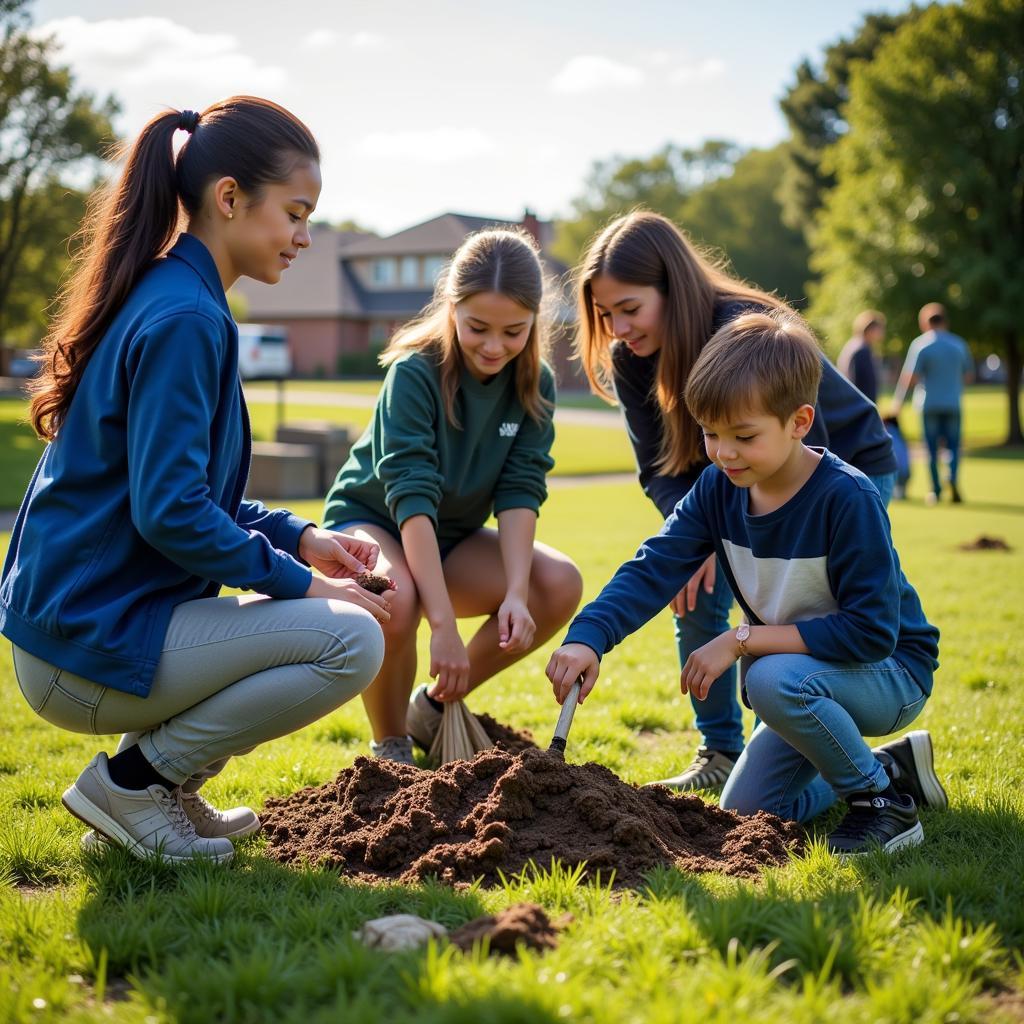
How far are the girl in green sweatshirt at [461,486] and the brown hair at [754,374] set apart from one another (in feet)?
3.43

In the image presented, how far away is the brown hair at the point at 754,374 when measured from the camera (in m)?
3.14

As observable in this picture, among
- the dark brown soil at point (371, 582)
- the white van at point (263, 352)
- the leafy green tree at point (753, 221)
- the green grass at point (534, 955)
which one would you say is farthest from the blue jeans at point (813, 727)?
the leafy green tree at point (753, 221)

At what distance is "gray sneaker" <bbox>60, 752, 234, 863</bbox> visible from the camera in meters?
3.01

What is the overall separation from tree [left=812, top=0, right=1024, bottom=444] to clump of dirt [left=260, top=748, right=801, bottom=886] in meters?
27.3

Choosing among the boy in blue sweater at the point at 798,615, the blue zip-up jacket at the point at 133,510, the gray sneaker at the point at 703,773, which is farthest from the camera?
the gray sneaker at the point at 703,773

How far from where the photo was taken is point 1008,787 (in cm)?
369

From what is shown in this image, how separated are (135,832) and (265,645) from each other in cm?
66

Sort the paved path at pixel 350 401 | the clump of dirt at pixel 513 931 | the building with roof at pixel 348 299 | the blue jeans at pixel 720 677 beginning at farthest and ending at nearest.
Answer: the building with roof at pixel 348 299 < the paved path at pixel 350 401 < the blue jeans at pixel 720 677 < the clump of dirt at pixel 513 931

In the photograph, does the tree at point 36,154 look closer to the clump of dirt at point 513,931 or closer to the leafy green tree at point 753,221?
the clump of dirt at point 513,931

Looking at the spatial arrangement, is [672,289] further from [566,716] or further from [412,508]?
[566,716]

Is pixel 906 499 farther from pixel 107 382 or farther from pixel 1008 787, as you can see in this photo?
pixel 107 382

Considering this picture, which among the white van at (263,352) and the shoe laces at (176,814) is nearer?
the shoe laces at (176,814)

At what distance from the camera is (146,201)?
301cm

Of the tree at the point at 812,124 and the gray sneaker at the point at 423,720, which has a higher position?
the tree at the point at 812,124
